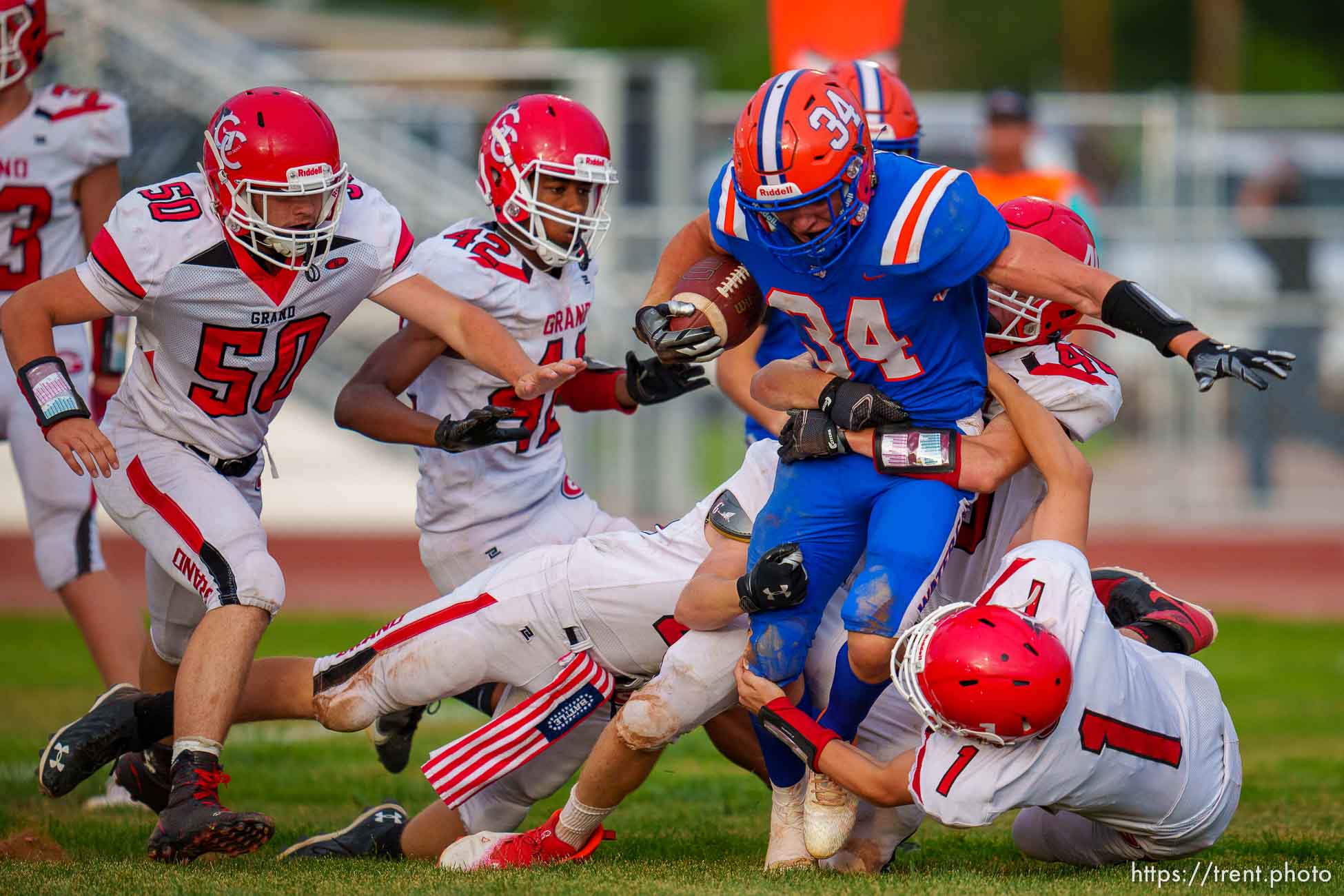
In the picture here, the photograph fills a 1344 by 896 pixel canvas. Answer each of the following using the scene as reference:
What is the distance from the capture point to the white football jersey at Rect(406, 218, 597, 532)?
16.2ft

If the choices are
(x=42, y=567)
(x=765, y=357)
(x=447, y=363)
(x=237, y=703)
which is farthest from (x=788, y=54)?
(x=237, y=703)

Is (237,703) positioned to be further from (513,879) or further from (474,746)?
(513,879)

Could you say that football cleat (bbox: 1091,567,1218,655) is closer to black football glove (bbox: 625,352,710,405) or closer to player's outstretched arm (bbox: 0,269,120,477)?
black football glove (bbox: 625,352,710,405)

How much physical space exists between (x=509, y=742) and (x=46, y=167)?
2868 mm

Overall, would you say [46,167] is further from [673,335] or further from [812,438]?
[812,438]

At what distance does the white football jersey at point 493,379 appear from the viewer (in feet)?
16.2

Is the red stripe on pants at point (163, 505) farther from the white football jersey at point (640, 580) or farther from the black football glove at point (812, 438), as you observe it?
the black football glove at point (812, 438)

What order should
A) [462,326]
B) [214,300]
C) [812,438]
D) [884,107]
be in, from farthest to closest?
1. [884,107]
2. [462,326]
3. [214,300]
4. [812,438]

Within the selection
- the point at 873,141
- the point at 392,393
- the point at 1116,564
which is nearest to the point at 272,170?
the point at 392,393

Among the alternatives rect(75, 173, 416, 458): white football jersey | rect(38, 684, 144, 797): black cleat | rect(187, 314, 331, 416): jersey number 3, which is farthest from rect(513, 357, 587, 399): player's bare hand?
rect(38, 684, 144, 797): black cleat

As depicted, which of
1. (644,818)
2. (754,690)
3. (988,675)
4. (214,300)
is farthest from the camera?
(644,818)

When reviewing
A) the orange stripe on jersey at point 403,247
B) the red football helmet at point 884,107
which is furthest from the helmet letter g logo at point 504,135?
the red football helmet at point 884,107

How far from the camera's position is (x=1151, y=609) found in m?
4.38

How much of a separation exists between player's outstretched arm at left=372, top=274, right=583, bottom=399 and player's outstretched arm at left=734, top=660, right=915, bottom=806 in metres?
1.08
